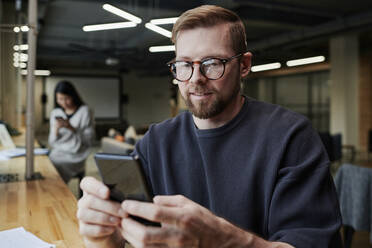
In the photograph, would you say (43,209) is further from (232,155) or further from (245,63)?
(245,63)

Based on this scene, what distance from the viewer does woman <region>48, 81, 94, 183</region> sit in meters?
3.53

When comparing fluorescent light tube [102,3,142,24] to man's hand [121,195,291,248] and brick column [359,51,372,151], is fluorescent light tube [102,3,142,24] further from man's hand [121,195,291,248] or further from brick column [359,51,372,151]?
brick column [359,51,372,151]

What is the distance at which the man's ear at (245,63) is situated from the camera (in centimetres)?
119

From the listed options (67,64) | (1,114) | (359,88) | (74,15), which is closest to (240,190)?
(1,114)

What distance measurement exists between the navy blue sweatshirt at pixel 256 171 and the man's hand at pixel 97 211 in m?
0.43

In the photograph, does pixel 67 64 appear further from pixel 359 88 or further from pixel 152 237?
pixel 152 237

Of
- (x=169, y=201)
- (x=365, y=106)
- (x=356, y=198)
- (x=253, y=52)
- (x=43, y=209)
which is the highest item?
(x=253, y=52)

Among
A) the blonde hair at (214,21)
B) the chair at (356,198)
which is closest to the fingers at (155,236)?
the blonde hair at (214,21)

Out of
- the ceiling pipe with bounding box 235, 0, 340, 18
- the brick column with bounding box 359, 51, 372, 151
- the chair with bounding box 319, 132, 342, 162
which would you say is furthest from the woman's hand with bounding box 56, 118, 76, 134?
the brick column with bounding box 359, 51, 372, 151

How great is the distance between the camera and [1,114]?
6.62 meters

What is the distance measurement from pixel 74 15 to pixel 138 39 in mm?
3132

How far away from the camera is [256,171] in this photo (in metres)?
1.07

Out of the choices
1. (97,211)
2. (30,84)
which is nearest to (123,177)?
(97,211)

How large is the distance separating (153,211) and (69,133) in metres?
3.13
